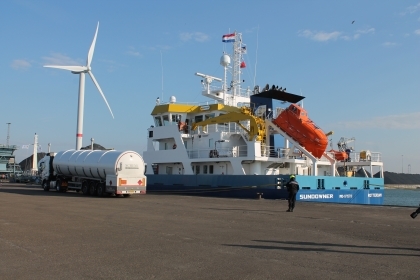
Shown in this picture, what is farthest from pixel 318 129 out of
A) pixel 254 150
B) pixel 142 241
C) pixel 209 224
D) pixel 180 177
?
pixel 142 241

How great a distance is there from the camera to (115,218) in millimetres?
13305

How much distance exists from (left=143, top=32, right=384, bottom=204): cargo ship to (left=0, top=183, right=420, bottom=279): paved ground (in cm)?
1026

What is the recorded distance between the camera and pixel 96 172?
25875 mm

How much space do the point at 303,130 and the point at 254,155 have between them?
311 centimetres

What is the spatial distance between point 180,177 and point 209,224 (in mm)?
16170

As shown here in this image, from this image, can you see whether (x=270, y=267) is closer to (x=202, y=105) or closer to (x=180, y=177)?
(x=180, y=177)

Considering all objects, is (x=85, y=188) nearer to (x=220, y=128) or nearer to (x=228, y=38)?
(x=220, y=128)

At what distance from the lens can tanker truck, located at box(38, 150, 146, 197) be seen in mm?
24344

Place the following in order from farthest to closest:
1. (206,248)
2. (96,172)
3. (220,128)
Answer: (220,128) → (96,172) → (206,248)

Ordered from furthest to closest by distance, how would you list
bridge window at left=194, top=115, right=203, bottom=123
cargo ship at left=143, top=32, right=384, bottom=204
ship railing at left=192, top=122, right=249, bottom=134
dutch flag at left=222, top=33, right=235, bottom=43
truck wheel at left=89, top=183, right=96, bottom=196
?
dutch flag at left=222, top=33, right=235, bottom=43 < bridge window at left=194, top=115, right=203, bottom=123 < ship railing at left=192, top=122, right=249, bottom=134 < truck wheel at left=89, top=183, right=96, bottom=196 < cargo ship at left=143, top=32, right=384, bottom=204

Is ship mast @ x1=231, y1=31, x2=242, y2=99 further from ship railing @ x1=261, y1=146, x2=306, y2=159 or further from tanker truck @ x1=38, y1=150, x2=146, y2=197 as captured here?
tanker truck @ x1=38, y1=150, x2=146, y2=197

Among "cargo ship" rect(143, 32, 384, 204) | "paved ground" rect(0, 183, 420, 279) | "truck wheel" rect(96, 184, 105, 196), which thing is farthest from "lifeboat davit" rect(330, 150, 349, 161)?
"truck wheel" rect(96, 184, 105, 196)

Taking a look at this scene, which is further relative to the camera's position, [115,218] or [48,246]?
[115,218]

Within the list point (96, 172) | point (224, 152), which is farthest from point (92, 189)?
point (224, 152)
